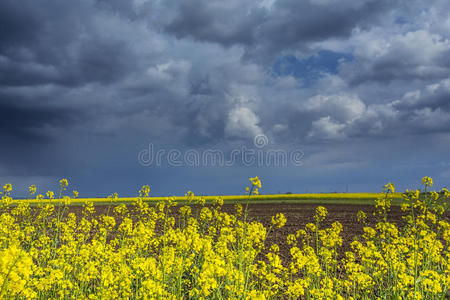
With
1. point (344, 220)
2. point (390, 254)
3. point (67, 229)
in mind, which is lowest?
point (390, 254)

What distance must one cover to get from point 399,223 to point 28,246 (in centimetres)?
1989

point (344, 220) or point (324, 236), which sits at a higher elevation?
point (344, 220)

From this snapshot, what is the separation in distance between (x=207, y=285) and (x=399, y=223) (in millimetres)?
19979

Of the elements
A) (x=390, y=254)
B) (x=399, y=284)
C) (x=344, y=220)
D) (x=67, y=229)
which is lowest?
(x=399, y=284)

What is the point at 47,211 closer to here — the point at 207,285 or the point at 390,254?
the point at 207,285

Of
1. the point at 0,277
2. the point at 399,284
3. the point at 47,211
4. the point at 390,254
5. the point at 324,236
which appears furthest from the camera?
the point at 47,211

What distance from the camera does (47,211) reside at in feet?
34.0

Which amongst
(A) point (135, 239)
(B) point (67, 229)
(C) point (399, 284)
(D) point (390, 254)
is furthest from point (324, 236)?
(B) point (67, 229)

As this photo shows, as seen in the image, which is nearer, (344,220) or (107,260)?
(107,260)

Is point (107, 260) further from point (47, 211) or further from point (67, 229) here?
point (47, 211)

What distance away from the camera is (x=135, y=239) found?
7859mm

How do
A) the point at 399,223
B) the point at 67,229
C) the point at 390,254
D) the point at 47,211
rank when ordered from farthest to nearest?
the point at 399,223, the point at 47,211, the point at 67,229, the point at 390,254

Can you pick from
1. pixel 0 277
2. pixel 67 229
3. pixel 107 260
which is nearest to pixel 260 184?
pixel 0 277

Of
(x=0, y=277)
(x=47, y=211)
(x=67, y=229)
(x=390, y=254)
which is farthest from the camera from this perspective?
(x=47, y=211)
